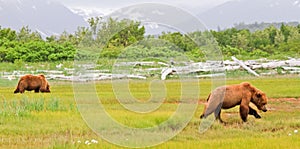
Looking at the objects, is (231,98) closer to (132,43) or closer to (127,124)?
(127,124)

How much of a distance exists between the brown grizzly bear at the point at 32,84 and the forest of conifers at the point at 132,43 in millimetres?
1600

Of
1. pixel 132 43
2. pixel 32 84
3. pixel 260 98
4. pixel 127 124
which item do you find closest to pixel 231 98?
pixel 260 98

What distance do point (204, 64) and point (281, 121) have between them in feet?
60.1

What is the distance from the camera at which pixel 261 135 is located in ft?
30.0

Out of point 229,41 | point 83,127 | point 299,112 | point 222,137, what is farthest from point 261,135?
point 229,41

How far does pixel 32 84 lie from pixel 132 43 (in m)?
6.26

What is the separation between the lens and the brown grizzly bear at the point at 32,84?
1853 centimetres

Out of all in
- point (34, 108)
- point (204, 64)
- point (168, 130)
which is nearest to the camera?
point (168, 130)

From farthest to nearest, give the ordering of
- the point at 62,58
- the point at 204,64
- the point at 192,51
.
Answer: the point at 62,58
the point at 204,64
the point at 192,51

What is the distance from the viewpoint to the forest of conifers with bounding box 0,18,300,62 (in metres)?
11.6

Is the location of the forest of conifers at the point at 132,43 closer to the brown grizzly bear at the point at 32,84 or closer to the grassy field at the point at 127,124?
the brown grizzly bear at the point at 32,84

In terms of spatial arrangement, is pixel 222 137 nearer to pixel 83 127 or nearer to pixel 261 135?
pixel 261 135

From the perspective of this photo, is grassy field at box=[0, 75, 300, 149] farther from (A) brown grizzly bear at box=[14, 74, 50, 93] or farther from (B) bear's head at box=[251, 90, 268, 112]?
(A) brown grizzly bear at box=[14, 74, 50, 93]

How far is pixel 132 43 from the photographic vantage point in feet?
46.5
